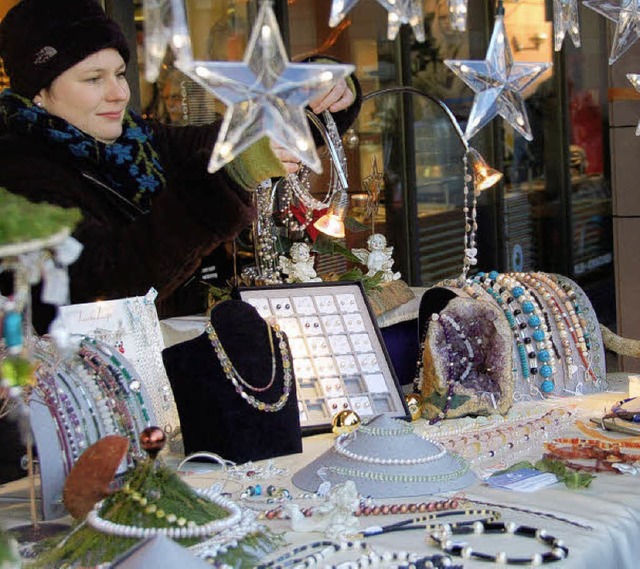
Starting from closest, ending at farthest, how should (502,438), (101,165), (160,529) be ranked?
(160,529) → (502,438) → (101,165)

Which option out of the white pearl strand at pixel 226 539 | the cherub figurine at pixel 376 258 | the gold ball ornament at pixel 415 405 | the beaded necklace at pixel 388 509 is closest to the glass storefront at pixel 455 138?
the cherub figurine at pixel 376 258

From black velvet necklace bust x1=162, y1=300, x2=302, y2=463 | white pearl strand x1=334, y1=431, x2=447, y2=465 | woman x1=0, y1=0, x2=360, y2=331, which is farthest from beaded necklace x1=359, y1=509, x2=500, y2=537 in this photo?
woman x1=0, y1=0, x2=360, y2=331

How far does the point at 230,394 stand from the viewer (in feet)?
6.46

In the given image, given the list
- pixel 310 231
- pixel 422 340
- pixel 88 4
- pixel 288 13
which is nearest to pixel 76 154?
pixel 88 4

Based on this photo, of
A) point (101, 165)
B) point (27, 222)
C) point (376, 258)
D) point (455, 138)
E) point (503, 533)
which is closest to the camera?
point (27, 222)

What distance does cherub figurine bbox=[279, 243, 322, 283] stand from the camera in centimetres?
260

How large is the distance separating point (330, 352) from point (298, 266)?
1.17 feet

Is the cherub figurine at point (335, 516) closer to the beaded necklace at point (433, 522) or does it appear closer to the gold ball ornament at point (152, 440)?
the beaded necklace at point (433, 522)

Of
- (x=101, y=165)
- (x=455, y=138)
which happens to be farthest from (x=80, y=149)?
(x=455, y=138)

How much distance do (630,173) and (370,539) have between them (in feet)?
11.8

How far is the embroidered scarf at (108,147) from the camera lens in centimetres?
233

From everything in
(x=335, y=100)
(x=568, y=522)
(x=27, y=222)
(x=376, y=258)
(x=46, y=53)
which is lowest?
(x=568, y=522)

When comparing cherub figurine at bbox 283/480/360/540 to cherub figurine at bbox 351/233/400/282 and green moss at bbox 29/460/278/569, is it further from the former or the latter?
cherub figurine at bbox 351/233/400/282

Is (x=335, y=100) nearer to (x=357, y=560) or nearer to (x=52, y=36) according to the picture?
(x=52, y=36)
